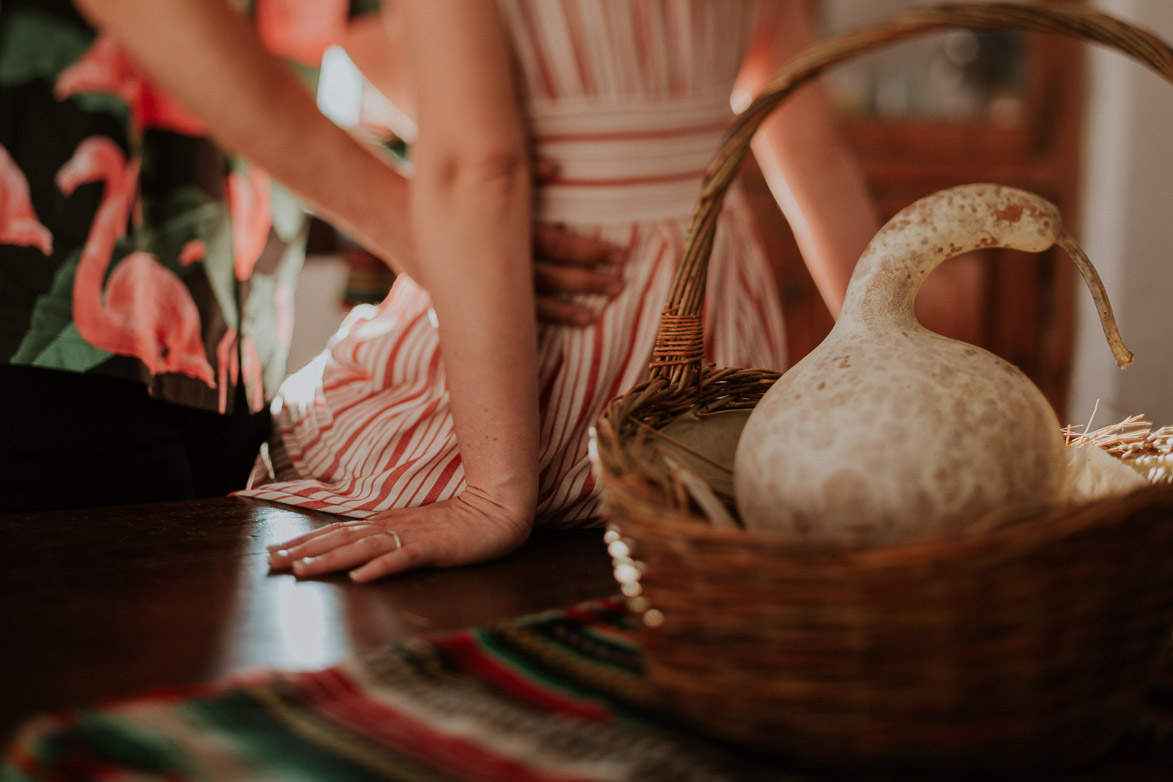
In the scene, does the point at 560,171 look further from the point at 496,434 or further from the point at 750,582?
the point at 750,582

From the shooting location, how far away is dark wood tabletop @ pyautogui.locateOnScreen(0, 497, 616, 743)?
1.67 feet

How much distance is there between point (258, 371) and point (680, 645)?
757 mm

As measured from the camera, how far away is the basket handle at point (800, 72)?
1.70 ft

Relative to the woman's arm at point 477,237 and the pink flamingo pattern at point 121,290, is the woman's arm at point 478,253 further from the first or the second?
the pink flamingo pattern at point 121,290

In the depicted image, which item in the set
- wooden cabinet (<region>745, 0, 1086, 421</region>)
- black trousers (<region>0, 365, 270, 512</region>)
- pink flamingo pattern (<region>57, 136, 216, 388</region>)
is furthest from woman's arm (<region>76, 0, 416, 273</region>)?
wooden cabinet (<region>745, 0, 1086, 421</region>)

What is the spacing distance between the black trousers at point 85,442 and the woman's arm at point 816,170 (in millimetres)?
672

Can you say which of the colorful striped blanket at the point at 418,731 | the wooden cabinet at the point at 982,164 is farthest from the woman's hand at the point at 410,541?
the wooden cabinet at the point at 982,164

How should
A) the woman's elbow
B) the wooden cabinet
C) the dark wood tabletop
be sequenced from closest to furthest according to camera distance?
the dark wood tabletop < the woman's elbow < the wooden cabinet

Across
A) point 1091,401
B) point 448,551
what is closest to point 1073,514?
point 448,551

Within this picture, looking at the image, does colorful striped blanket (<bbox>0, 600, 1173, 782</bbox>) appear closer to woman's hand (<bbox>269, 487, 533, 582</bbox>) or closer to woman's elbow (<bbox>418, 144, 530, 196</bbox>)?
woman's hand (<bbox>269, 487, 533, 582</bbox>)

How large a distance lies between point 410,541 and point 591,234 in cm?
37

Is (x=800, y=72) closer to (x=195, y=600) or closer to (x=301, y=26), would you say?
(x=195, y=600)

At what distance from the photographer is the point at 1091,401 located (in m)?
2.83

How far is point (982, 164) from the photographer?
298 cm
